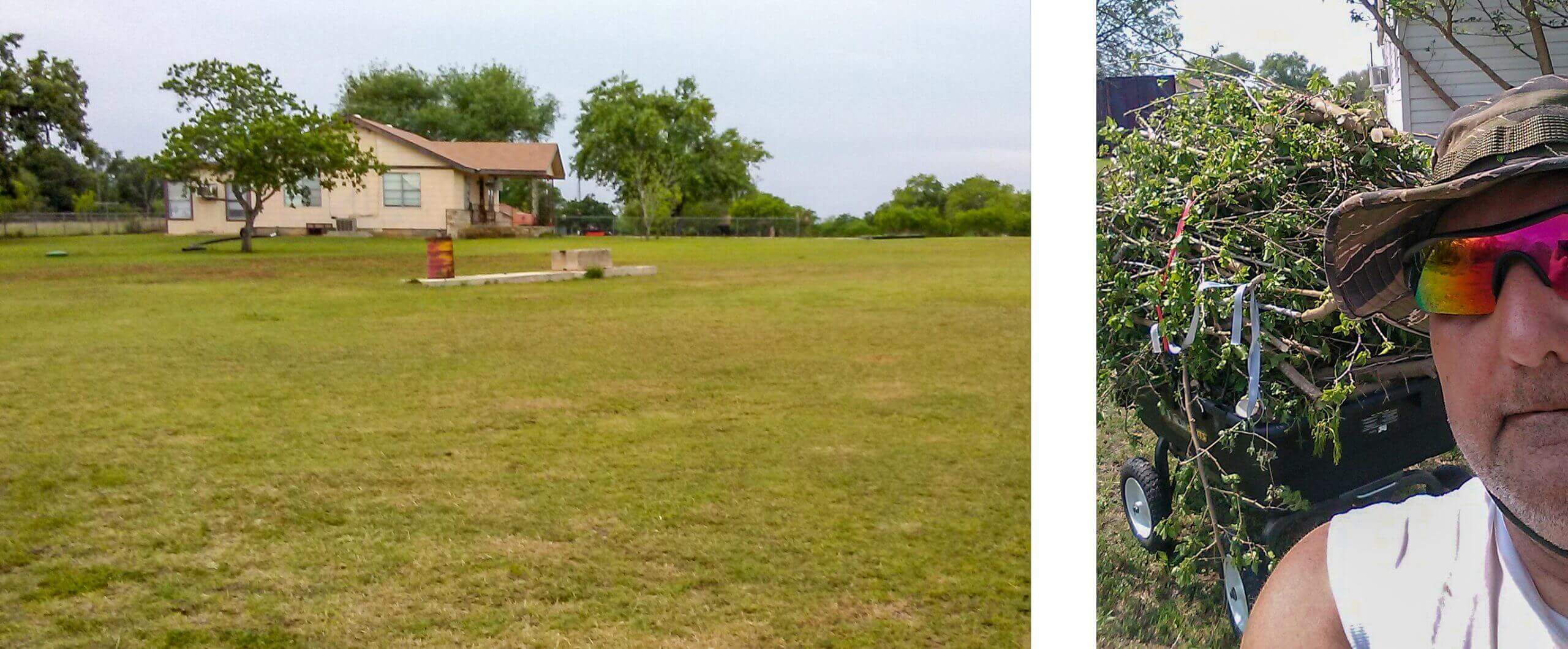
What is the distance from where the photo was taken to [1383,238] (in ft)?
5.47

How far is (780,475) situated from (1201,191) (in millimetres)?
3033

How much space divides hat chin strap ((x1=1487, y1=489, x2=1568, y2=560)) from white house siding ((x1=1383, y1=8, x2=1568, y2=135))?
1.85 ft

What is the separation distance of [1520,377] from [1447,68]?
0.54m

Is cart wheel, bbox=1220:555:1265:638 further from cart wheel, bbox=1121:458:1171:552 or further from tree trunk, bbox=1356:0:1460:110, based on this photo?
tree trunk, bbox=1356:0:1460:110

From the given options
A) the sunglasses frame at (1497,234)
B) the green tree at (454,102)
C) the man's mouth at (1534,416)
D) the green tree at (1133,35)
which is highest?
the green tree at (454,102)

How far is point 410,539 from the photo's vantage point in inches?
159

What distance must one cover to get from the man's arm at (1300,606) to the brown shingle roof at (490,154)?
6513 mm

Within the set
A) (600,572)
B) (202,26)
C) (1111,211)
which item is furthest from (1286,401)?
(202,26)

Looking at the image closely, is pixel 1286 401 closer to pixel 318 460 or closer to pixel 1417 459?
pixel 1417 459

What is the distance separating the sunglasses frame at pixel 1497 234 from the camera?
4.82ft

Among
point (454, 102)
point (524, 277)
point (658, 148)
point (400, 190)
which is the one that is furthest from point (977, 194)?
point (400, 190)

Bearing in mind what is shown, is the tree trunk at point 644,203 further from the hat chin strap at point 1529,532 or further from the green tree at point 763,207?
the hat chin strap at point 1529,532

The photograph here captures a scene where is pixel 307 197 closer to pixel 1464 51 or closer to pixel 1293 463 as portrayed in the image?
pixel 1293 463

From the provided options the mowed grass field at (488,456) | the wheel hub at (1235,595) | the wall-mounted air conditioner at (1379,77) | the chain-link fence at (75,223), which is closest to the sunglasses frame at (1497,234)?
the wall-mounted air conditioner at (1379,77)
